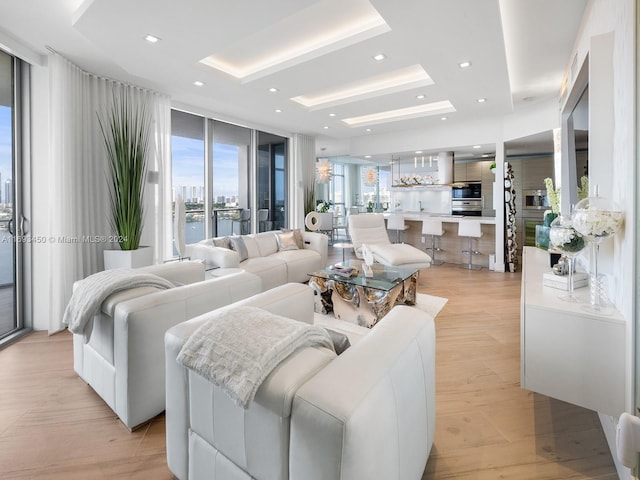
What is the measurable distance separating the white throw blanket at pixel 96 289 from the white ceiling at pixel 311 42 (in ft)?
6.02

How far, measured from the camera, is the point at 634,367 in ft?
4.64

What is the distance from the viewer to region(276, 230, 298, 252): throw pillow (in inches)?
212

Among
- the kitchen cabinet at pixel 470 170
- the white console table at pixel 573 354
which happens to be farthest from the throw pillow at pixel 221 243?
the kitchen cabinet at pixel 470 170

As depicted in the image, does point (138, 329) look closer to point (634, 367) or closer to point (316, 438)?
point (316, 438)

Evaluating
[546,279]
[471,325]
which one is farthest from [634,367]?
[471,325]

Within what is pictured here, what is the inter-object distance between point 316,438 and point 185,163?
17.1ft

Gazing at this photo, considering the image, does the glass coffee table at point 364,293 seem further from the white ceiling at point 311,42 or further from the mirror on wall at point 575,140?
the white ceiling at point 311,42

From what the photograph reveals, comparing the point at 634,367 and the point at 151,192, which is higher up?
the point at 151,192

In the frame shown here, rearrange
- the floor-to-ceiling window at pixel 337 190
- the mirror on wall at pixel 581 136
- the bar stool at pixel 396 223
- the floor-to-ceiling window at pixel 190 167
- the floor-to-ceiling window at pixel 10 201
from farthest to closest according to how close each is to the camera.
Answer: the floor-to-ceiling window at pixel 337 190 < the bar stool at pixel 396 223 < the floor-to-ceiling window at pixel 190 167 < the floor-to-ceiling window at pixel 10 201 < the mirror on wall at pixel 581 136

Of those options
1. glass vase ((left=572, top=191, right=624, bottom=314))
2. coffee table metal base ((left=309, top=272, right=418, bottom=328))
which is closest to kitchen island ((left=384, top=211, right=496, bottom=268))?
coffee table metal base ((left=309, top=272, right=418, bottom=328))

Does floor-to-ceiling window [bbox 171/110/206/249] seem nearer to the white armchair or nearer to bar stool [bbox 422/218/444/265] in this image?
the white armchair

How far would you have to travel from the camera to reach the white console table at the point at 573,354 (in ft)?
5.05

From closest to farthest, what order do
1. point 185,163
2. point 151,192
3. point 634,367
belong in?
1. point 634,367
2. point 151,192
3. point 185,163

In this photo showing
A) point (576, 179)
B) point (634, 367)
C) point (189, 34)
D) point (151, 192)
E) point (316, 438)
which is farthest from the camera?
point (151, 192)
